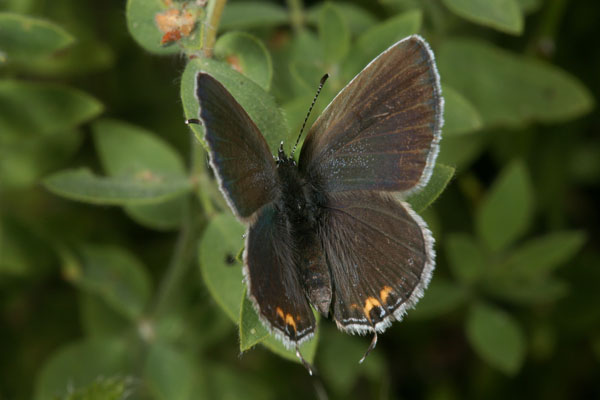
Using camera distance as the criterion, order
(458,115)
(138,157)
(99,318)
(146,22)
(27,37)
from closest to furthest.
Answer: (146,22), (27,37), (458,115), (138,157), (99,318)

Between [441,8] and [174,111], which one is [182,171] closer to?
[174,111]

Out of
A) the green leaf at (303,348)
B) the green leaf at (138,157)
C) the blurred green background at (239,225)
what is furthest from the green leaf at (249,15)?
the green leaf at (303,348)

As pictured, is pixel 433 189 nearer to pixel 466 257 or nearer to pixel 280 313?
pixel 280 313

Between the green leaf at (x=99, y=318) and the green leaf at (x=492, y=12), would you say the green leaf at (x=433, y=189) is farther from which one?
the green leaf at (x=99, y=318)

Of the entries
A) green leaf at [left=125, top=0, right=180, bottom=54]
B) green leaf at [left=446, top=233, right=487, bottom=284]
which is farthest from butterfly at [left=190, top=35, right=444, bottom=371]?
green leaf at [left=446, top=233, right=487, bottom=284]

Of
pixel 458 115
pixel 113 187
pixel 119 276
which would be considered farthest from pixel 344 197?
pixel 119 276

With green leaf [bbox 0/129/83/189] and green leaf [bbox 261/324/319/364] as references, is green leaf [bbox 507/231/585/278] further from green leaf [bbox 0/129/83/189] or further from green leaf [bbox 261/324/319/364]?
green leaf [bbox 0/129/83/189]

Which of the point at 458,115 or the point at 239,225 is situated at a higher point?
the point at 458,115
